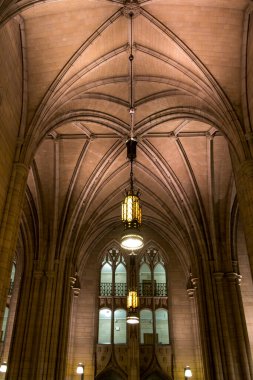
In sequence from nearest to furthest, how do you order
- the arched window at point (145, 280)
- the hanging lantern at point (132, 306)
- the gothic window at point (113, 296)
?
the hanging lantern at point (132, 306), the gothic window at point (113, 296), the arched window at point (145, 280)

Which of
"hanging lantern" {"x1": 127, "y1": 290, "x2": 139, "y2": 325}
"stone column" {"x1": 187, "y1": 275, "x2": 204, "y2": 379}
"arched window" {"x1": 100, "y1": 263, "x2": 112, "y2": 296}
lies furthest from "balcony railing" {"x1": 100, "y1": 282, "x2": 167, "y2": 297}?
"hanging lantern" {"x1": 127, "y1": 290, "x2": 139, "y2": 325}

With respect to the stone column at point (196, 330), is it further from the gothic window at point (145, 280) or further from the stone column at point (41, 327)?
the stone column at point (41, 327)

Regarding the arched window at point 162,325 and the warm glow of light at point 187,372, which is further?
the arched window at point 162,325

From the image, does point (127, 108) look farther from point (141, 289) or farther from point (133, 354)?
point (133, 354)

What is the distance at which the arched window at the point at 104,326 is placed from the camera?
830 inches

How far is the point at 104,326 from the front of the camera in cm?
2148

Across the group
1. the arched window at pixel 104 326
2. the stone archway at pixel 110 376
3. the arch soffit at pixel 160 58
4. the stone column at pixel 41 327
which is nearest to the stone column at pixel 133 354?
the stone archway at pixel 110 376

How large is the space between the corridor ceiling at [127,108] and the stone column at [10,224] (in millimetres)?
905

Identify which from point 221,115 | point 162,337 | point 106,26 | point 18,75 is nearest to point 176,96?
point 221,115

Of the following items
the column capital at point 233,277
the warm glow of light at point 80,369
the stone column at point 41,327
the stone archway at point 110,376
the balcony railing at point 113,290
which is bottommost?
the stone archway at point 110,376

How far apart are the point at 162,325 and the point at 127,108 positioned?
484 inches

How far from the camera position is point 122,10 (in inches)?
477

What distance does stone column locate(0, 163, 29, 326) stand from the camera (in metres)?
9.78

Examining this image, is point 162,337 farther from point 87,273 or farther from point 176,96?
point 176,96
